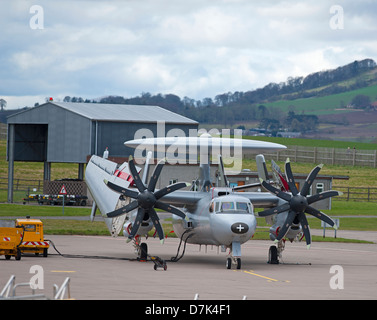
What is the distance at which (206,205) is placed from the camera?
109ft

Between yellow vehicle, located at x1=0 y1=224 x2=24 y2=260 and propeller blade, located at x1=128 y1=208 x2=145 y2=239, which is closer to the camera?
yellow vehicle, located at x1=0 y1=224 x2=24 y2=260

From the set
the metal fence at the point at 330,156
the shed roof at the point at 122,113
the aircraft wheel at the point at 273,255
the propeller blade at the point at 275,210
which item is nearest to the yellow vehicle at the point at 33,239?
the propeller blade at the point at 275,210

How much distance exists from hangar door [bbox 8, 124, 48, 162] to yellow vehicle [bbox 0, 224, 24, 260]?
47.7 metres

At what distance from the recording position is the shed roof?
74.9 meters

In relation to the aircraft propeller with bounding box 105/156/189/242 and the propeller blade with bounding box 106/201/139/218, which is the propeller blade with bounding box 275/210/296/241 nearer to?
the aircraft propeller with bounding box 105/156/189/242

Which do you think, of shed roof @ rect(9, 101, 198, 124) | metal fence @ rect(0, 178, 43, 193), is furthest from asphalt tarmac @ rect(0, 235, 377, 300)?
metal fence @ rect(0, 178, 43, 193)

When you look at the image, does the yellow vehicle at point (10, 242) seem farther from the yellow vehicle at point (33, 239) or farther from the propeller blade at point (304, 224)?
the propeller blade at point (304, 224)

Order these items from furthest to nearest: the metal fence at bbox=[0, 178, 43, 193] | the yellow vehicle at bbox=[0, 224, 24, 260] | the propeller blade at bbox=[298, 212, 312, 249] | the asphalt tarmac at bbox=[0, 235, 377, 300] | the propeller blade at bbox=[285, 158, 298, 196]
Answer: the metal fence at bbox=[0, 178, 43, 193] → the propeller blade at bbox=[285, 158, 298, 196] → the propeller blade at bbox=[298, 212, 312, 249] → the yellow vehicle at bbox=[0, 224, 24, 260] → the asphalt tarmac at bbox=[0, 235, 377, 300]

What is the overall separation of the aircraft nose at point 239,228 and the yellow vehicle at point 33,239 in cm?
922

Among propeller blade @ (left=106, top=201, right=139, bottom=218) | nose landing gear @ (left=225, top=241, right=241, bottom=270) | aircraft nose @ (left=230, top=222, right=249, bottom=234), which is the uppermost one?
propeller blade @ (left=106, top=201, right=139, bottom=218)

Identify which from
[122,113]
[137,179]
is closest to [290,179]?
[137,179]

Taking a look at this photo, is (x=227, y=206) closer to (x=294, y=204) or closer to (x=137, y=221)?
(x=294, y=204)

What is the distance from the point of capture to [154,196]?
109ft
